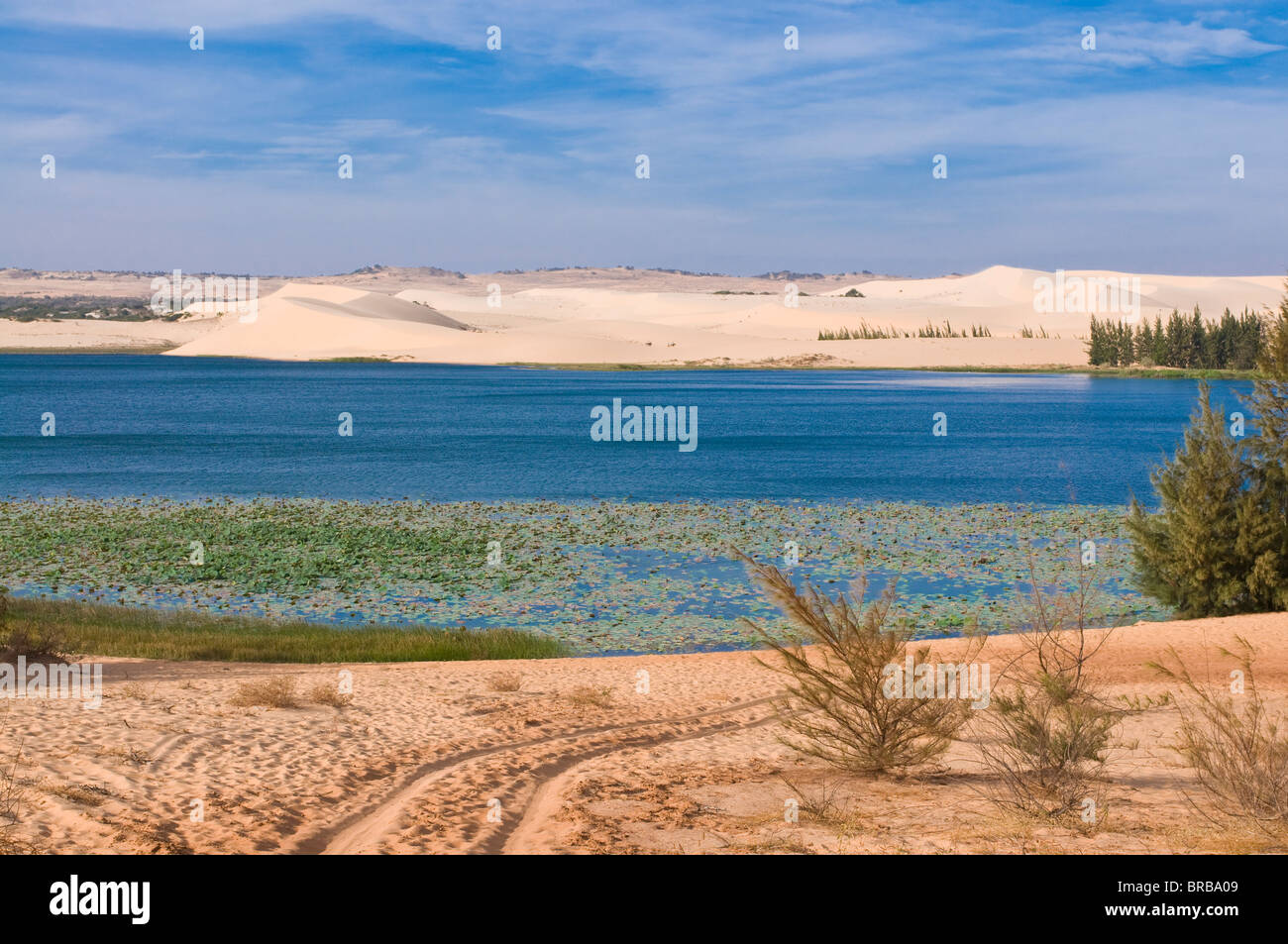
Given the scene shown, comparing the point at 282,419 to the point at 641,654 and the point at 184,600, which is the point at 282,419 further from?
the point at 641,654

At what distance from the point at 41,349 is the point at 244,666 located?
153 m

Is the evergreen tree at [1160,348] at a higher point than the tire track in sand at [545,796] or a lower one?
higher

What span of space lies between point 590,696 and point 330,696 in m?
2.75

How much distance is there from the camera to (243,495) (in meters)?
30.8

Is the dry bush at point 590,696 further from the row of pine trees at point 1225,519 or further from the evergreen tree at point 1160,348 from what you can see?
the evergreen tree at point 1160,348

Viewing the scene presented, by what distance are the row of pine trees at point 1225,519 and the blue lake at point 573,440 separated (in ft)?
3.64

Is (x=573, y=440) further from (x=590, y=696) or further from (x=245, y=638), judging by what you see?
(x=590, y=696)

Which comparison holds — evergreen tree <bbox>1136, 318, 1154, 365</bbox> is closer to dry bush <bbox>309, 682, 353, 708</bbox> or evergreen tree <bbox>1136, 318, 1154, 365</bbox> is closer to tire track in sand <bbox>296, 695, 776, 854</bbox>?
tire track in sand <bbox>296, 695, 776, 854</bbox>

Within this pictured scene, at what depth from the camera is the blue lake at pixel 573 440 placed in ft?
110

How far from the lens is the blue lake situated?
110 feet

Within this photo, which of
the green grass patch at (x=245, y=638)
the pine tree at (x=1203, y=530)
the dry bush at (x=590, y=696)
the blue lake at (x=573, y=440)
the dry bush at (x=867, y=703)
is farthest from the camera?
the blue lake at (x=573, y=440)

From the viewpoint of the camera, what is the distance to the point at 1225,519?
54.3 feet

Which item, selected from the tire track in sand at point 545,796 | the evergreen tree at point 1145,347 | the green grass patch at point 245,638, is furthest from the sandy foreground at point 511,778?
the evergreen tree at point 1145,347

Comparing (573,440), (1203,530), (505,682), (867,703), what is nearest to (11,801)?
(867,703)
